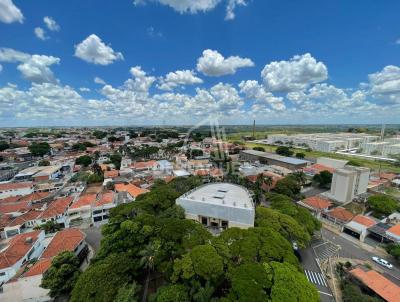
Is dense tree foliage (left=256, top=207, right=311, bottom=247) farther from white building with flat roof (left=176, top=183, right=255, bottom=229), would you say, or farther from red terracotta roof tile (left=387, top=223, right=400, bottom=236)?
red terracotta roof tile (left=387, top=223, right=400, bottom=236)

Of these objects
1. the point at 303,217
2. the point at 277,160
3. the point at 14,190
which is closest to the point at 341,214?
the point at 303,217

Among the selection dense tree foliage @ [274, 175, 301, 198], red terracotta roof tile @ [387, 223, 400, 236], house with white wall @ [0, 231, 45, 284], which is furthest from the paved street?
house with white wall @ [0, 231, 45, 284]

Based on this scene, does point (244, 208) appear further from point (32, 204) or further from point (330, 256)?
point (32, 204)

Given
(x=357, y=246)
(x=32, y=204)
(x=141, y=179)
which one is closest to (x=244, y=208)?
(x=357, y=246)

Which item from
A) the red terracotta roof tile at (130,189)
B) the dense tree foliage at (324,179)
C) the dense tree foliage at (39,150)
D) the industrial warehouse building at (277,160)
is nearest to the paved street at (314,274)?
the dense tree foliage at (324,179)

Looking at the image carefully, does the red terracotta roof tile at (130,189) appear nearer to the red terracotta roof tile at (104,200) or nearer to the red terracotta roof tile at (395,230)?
the red terracotta roof tile at (104,200)
